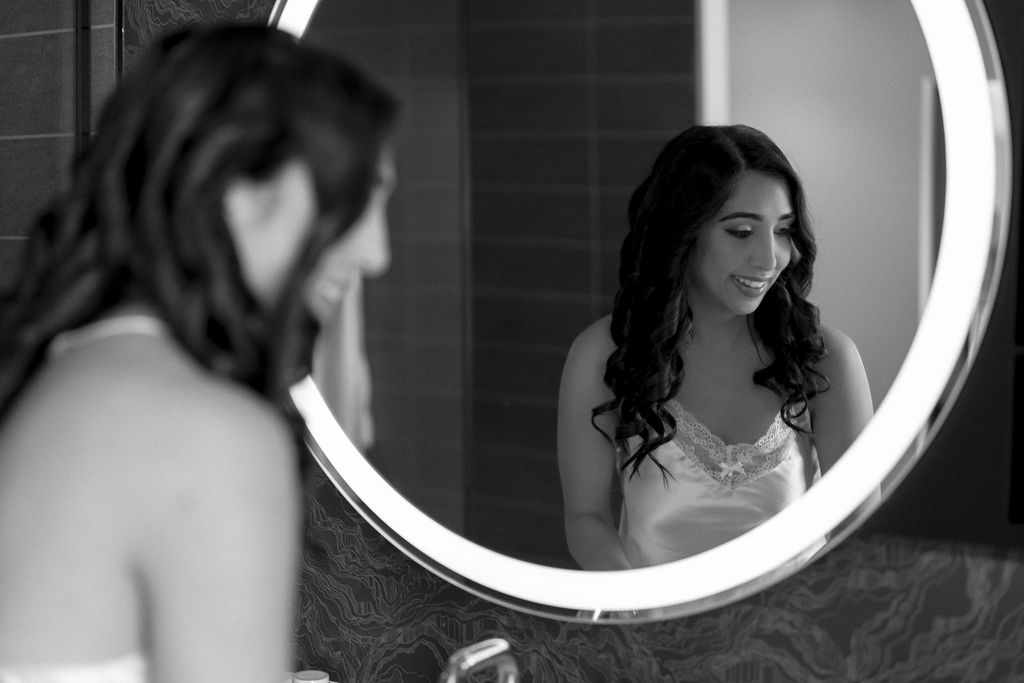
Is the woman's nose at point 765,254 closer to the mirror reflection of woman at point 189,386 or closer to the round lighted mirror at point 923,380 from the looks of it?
the round lighted mirror at point 923,380

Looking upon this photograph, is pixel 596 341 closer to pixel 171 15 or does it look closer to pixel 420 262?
pixel 420 262

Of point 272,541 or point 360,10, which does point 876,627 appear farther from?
point 360,10

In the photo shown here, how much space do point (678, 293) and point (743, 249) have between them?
0.22ft

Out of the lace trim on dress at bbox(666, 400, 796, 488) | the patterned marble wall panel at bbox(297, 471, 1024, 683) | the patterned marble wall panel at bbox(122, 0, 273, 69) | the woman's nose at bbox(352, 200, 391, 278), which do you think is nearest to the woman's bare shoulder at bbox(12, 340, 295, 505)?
the woman's nose at bbox(352, 200, 391, 278)

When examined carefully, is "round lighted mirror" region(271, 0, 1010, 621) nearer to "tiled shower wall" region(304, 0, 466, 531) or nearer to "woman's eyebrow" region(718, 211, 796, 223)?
"woman's eyebrow" region(718, 211, 796, 223)

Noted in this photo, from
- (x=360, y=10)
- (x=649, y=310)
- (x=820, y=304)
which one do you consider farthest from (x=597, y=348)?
(x=360, y=10)

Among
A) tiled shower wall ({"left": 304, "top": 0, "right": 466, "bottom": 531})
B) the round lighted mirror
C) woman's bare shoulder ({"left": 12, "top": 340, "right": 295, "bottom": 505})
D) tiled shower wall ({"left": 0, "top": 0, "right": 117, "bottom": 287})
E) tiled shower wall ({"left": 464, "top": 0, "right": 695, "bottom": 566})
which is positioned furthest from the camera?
tiled shower wall ({"left": 0, "top": 0, "right": 117, "bottom": 287})

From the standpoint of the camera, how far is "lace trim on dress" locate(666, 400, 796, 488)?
2.98 feet

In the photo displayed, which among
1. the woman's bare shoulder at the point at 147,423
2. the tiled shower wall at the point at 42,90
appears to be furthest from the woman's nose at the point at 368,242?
the tiled shower wall at the point at 42,90

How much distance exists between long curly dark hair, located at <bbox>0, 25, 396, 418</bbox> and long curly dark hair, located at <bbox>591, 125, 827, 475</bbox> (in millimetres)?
390

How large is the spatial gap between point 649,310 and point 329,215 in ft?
1.42

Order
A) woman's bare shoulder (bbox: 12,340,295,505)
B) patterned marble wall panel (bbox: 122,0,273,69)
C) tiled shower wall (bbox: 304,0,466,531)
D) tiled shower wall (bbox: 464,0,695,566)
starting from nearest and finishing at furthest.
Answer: woman's bare shoulder (bbox: 12,340,295,505)
tiled shower wall (bbox: 464,0,695,566)
tiled shower wall (bbox: 304,0,466,531)
patterned marble wall panel (bbox: 122,0,273,69)

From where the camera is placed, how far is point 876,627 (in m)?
0.89

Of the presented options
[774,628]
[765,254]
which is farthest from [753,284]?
[774,628]
